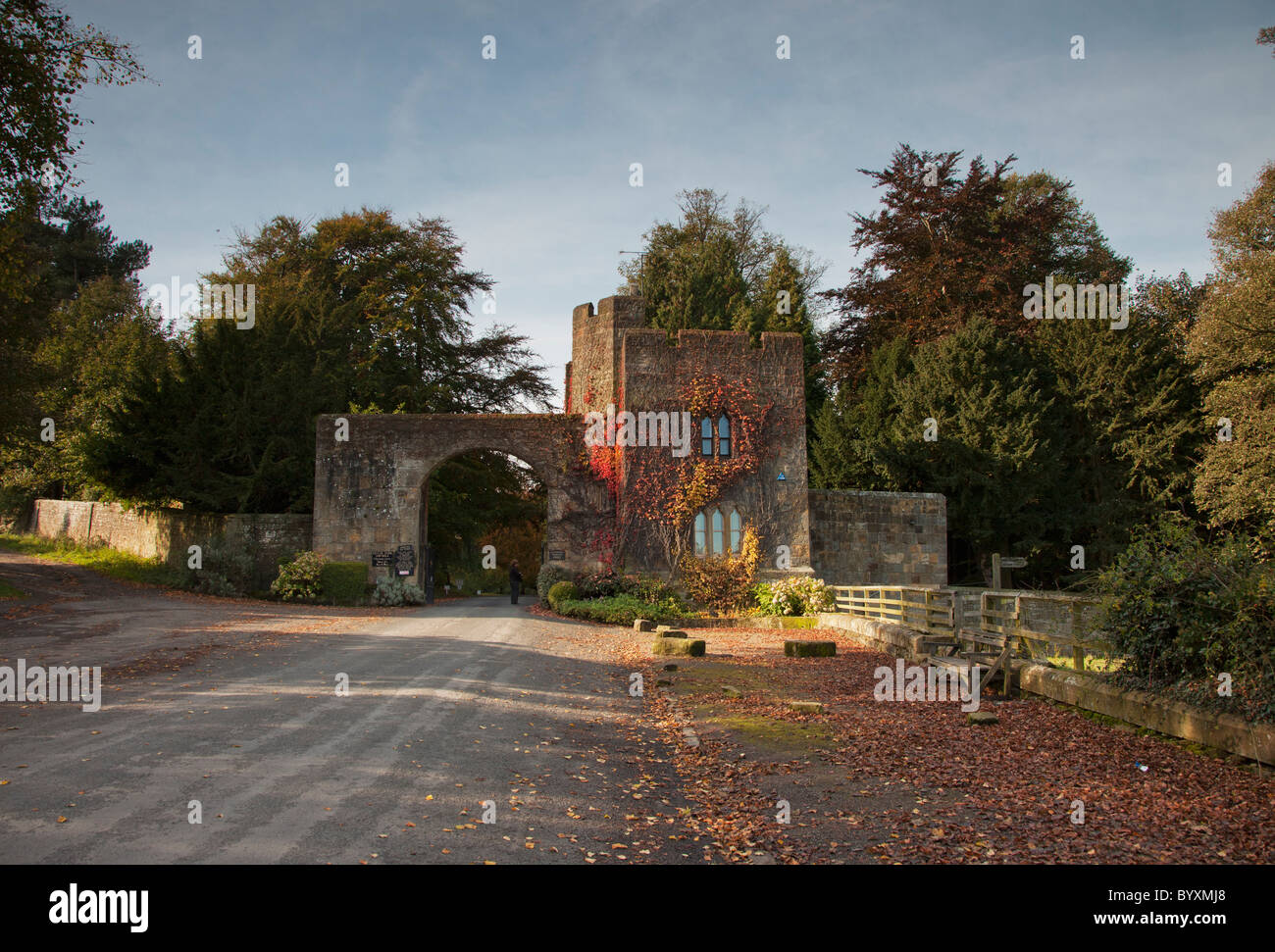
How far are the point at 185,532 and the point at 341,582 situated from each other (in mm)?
5201

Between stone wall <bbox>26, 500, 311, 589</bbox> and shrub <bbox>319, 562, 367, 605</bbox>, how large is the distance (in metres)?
1.56

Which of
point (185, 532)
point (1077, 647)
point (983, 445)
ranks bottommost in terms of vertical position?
point (1077, 647)

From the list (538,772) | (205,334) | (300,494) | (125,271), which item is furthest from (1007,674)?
(125,271)

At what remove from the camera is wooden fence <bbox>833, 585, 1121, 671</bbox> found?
9.08 metres

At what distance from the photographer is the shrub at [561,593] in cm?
1998

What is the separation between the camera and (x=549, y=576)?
69.9 ft

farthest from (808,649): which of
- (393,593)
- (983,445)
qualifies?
(983,445)

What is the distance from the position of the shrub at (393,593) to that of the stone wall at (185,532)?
2.40 metres

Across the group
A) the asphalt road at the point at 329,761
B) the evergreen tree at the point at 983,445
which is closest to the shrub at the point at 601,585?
the asphalt road at the point at 329,761

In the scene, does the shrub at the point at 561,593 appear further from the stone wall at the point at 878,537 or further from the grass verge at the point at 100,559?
the grass verge at the point at 100,559

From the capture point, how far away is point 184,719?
711 cm

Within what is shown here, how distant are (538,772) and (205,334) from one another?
2050cm

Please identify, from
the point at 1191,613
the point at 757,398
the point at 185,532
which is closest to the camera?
the point at 1191,613

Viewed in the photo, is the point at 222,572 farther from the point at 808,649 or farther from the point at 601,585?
the point at 808,649
